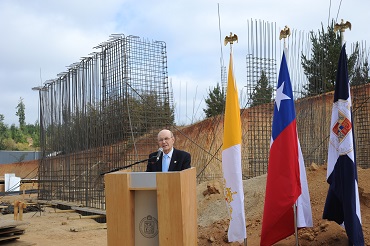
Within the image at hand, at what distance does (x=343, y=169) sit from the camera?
15.4 ft

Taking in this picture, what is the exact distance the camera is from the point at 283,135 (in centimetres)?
502

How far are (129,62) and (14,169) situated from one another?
2943 cm

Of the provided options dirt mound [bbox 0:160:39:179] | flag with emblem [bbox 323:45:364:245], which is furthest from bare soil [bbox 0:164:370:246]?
dirt mound [bbox 0:160:39:179]

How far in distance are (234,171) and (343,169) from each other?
118cm

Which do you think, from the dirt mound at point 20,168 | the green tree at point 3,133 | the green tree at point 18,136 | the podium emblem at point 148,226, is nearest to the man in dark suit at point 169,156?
the podium emblem at point 148,226

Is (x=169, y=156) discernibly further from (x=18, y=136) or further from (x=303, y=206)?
(x=18, y=136)

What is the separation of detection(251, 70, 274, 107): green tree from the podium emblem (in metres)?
7.96

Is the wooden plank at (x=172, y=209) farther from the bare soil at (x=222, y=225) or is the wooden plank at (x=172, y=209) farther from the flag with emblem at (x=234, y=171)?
the bare soil at (x=222, y=225)

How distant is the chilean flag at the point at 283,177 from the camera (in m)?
4.94

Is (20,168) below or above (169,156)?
below

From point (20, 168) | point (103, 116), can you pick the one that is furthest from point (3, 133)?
point (103, 116)

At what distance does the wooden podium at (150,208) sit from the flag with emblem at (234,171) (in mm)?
1986

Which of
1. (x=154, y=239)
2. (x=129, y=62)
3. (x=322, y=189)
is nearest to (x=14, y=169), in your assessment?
(x=129, y=62)

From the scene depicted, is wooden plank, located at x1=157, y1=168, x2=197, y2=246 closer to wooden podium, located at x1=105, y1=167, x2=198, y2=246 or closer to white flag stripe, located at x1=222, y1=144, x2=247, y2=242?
wooden podium, located at x1=105, y1=167, x2=198, y2=246
